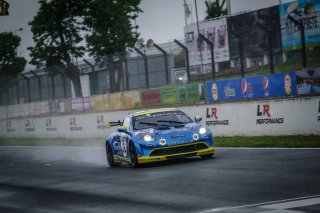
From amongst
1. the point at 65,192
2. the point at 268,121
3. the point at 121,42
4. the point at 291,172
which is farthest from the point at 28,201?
the point at 121,42

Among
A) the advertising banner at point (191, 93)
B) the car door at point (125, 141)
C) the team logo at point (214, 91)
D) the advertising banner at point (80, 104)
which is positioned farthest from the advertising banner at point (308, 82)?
the advertising banner at point (80, 104)

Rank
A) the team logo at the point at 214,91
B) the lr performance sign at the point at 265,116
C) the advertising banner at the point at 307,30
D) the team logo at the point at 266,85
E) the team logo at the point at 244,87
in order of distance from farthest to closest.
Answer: the team logo at the point at 214,91, the advertising banner at the point at 307,30, the team logo at the point at 244,87, the team logo at the point at 266,85, the lr performance sign at the point at 265,116

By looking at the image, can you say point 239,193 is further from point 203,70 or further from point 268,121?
point 203,70

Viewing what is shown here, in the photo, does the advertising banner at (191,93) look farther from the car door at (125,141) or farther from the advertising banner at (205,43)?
the car door at (125,141)

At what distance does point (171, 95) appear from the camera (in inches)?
1168

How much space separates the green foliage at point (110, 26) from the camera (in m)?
51.8

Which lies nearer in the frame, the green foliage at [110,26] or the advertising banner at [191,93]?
the advertising banner at [191,93]

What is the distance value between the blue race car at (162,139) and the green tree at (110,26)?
120 feet

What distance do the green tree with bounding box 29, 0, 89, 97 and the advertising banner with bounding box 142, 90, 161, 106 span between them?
72.0 ft

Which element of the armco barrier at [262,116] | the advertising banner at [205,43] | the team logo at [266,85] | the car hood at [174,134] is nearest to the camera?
the car hood at [174,134]

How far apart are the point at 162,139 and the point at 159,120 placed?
43.9 inches

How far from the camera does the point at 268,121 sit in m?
20.2

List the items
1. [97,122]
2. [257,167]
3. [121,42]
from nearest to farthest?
[257,167] < [97,122] < [121,42]

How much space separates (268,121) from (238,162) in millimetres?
6669
